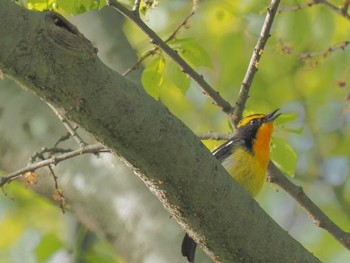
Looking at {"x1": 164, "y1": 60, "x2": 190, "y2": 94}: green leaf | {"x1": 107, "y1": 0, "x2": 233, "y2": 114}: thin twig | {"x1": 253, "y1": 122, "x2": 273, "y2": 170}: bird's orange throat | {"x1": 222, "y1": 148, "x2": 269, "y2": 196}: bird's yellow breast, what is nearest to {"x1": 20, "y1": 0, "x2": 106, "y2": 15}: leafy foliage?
{"x1": 107, "y1": 0, "x2": 233, "y2": 114}: thin twig

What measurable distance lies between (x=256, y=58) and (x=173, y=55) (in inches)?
16.1

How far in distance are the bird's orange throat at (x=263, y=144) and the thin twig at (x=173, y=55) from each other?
127 cm

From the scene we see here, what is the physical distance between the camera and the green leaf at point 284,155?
177 inches

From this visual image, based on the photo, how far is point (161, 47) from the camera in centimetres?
382

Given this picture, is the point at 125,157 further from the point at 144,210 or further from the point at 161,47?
the point at 144,210

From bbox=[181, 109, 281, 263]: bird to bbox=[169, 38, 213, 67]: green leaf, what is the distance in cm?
103

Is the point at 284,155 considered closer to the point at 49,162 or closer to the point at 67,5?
the point at 49,162

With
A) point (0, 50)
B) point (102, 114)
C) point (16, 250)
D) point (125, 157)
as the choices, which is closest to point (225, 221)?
point (125, 157)

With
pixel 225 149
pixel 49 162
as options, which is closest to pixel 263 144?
pixel 225 149

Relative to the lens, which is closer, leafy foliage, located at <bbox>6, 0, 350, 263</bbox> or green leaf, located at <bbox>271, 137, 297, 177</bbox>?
green leaf, located at <bbox>271, 137, 297, 177</bbox>

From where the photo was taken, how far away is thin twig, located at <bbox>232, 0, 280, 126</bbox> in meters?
3.87

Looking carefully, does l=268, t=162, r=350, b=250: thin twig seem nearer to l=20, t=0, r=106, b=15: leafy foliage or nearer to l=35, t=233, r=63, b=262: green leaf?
l=20, t=0, r=106, b=15: leafy foliage

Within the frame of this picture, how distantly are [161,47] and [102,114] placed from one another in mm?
1242

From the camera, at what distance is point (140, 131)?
2701 mm
